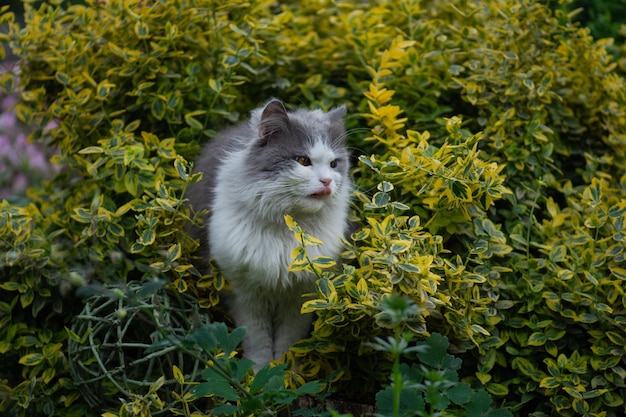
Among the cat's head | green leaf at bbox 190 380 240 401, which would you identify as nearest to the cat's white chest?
the cat's head

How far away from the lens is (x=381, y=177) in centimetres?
281

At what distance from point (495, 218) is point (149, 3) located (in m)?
2.17

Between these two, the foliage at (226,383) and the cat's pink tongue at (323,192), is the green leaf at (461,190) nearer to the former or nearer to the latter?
the cat's pink tongue at (323,192)

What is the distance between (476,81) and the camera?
3506mm

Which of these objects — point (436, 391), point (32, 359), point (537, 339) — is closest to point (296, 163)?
point (436, 391)

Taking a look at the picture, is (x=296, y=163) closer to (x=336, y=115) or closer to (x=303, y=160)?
(x=303, y=160)

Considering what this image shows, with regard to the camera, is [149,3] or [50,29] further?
[149,3]

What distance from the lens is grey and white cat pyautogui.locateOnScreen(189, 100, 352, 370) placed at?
273 centimetres

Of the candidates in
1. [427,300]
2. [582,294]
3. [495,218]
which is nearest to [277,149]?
[427,300]

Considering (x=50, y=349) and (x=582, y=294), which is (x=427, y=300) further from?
(x=50, y=349)

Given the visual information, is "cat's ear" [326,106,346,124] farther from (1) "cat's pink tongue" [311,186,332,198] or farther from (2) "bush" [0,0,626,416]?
(1) "cat's pink tongue" [311,186,332,198]

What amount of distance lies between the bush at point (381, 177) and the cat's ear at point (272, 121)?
346 mm

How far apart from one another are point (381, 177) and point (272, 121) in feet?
1.60

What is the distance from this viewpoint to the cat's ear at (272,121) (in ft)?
9.07
